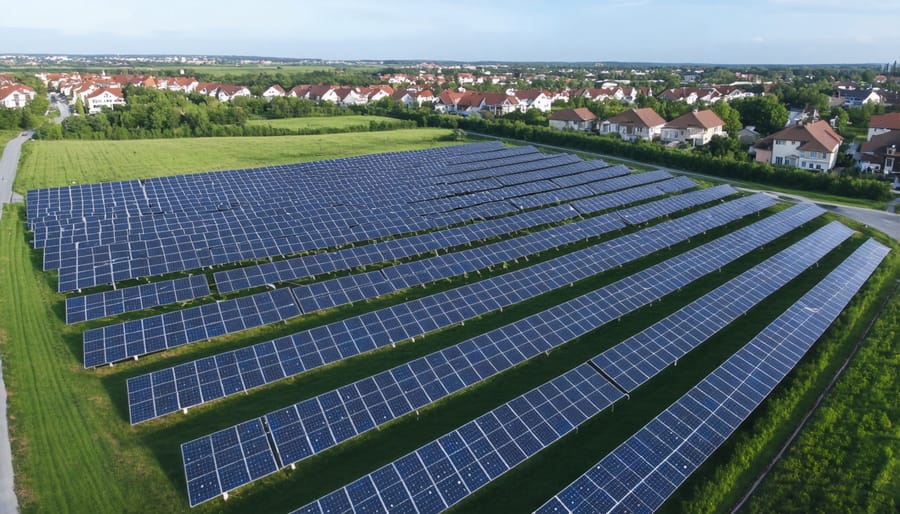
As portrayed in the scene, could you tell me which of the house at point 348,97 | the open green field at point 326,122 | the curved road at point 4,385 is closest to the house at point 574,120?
the open green field at point 326,122

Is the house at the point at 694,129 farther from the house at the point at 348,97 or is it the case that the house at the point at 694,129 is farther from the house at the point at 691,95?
the house at the point at 348,97

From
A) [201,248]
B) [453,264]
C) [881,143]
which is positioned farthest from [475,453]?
[881,143]

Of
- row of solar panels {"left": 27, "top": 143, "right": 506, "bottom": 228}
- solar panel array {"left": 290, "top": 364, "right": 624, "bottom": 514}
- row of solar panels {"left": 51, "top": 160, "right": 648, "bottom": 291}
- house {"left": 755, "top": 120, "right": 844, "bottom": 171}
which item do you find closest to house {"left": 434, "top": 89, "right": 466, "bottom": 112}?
row of solar panels {"left": 27, "top": 143, "right": 506, "bottom": 228}

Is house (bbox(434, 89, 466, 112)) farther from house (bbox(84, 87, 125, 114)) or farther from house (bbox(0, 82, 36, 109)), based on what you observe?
house (bbox(0, 82, 36, 109))

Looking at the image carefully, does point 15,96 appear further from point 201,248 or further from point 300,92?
point 201,248

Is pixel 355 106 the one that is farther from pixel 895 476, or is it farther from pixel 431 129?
pixel 895 476

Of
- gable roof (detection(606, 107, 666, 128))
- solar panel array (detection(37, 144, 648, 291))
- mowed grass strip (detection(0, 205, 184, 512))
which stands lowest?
mowed grass strip (detection(0, 205, 184, 512))
